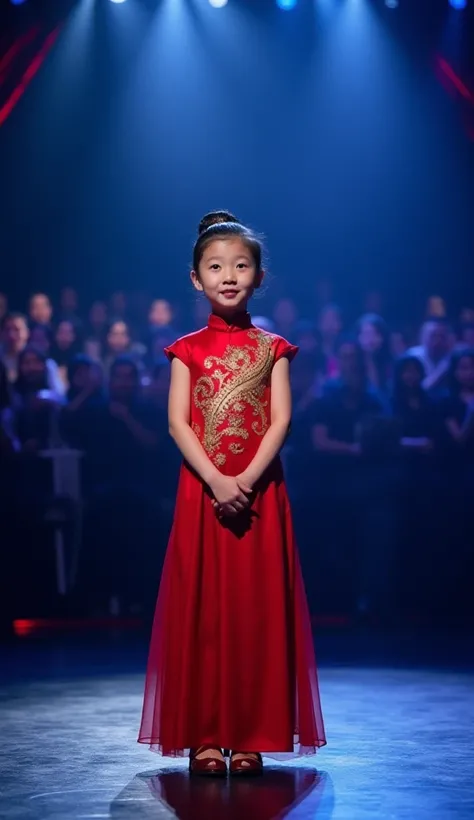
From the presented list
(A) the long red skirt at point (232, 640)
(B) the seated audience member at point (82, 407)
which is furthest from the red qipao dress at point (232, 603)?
(B) the seated audience member at point (82, 407)

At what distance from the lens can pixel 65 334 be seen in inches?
311

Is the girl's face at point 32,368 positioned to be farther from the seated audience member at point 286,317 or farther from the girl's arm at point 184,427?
the girl's arm at point 184,427

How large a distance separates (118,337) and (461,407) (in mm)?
2333

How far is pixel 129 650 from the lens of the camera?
19.2 ft

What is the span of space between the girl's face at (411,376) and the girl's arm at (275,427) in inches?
166

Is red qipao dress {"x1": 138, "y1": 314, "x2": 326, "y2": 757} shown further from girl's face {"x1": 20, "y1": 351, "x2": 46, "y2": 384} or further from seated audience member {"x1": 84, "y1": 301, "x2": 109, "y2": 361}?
seated audience member {"x1": 84, "y1": 301, "x2": 109, "y2": 361}

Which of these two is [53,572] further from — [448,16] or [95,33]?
[448,16]

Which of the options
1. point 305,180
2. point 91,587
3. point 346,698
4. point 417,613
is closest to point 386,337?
point 305,180

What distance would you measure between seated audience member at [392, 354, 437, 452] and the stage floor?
2053 millimetres

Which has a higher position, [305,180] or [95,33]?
[95,33]

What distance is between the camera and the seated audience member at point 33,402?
7090 mm

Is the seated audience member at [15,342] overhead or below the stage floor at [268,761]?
overhead

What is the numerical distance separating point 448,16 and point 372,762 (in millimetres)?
6253

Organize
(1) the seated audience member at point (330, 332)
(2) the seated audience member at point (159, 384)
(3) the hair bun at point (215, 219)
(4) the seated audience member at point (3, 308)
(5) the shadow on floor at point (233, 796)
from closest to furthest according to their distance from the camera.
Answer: (5) the shadow on floor at point (233, 796) → (3) the hair bun at point (215, 219) → (2) the seated audience member at point (159, 384) → (4) the seated audience member at point (3, 308) → (1) the seated audience member at point (330, 332)
